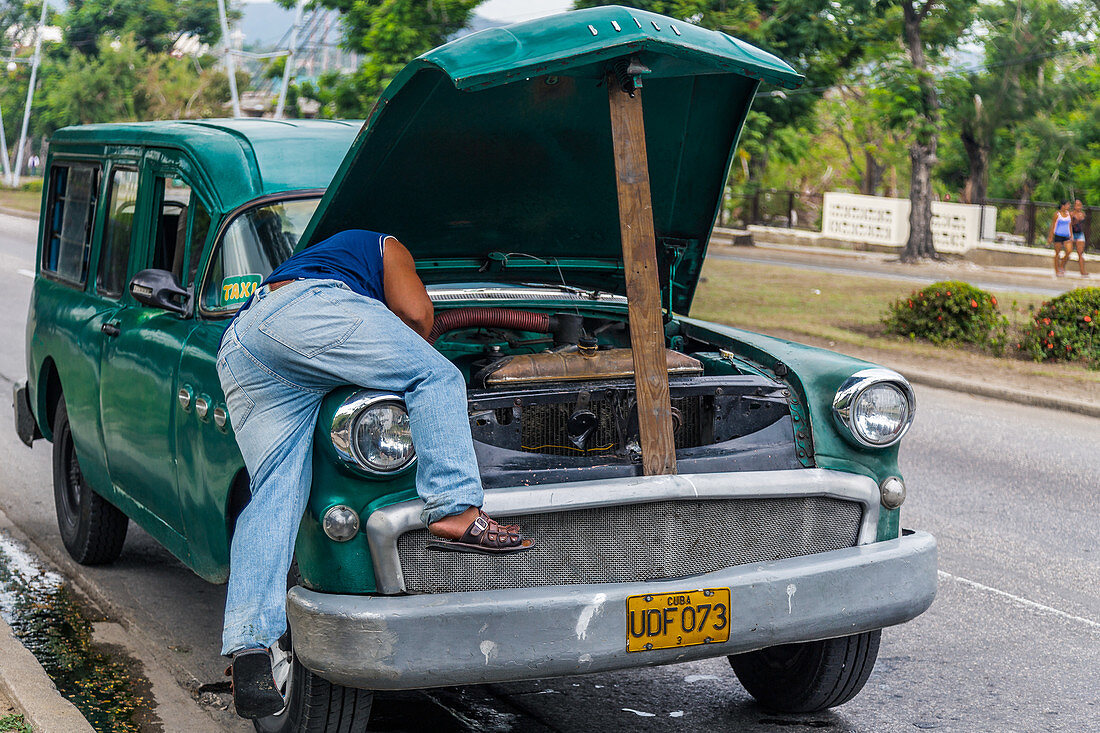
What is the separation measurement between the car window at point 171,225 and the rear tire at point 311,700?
5.76 ft

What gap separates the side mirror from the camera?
4.38m

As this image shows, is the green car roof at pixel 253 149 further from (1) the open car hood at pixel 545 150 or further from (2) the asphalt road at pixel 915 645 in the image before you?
(2) the asphalt road at pixel 915 645

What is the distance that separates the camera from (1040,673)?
15.3 feet

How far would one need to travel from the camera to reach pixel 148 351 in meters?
4.69

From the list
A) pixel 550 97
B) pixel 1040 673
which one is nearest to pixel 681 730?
pixel 1040 673

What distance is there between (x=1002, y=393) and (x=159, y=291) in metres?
9.09

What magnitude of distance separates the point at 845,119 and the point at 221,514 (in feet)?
177

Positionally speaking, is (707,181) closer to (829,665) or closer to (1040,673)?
(829,665)

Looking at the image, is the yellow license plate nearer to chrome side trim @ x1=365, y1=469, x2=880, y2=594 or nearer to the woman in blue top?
chrome side trim @ x1=365, y1=469, x2=880, y2=594

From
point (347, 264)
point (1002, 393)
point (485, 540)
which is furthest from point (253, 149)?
point (1002, 393)

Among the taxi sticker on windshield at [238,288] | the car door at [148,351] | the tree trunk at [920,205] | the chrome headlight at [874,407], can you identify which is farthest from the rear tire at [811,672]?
the tree trunk at [920,205]

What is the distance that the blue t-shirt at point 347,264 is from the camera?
353 centimetres

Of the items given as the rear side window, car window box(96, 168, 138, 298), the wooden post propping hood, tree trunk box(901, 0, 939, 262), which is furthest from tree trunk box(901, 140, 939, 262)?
the wooden post propping hood

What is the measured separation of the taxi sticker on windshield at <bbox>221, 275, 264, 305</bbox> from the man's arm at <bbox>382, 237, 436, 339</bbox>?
3.18 ft
